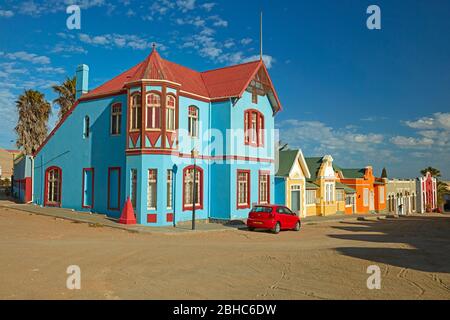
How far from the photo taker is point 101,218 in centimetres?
2120

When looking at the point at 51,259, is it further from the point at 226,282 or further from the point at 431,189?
the point at 431,189

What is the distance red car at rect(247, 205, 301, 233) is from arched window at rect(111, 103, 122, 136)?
9.46 m

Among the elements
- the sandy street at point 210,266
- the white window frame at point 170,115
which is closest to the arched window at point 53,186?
the sandy street at point 210,266

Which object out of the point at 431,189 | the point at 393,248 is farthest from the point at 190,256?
the point at 431,189

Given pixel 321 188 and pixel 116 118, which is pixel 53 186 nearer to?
pixel 116 118

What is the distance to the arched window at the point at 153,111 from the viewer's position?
20.1 meters

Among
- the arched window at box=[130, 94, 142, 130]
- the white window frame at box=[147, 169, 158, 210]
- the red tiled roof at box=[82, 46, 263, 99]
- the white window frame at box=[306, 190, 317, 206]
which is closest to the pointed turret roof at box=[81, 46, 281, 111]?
the red tiled roof at box=[82, 46, 263, 99]

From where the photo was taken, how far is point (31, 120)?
40844 millimetres

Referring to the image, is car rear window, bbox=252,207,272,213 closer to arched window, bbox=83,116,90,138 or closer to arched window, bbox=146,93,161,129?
arched window, bbox=146,93,161,129

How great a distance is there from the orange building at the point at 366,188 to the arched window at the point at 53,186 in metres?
28.1

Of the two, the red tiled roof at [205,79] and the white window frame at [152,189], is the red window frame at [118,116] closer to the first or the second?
the red tiled roof at [205,79]

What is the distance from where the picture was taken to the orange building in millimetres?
41469

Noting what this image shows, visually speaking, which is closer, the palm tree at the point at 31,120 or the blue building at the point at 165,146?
the blue building at the point at 165,146

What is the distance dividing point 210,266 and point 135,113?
12.0 metres
